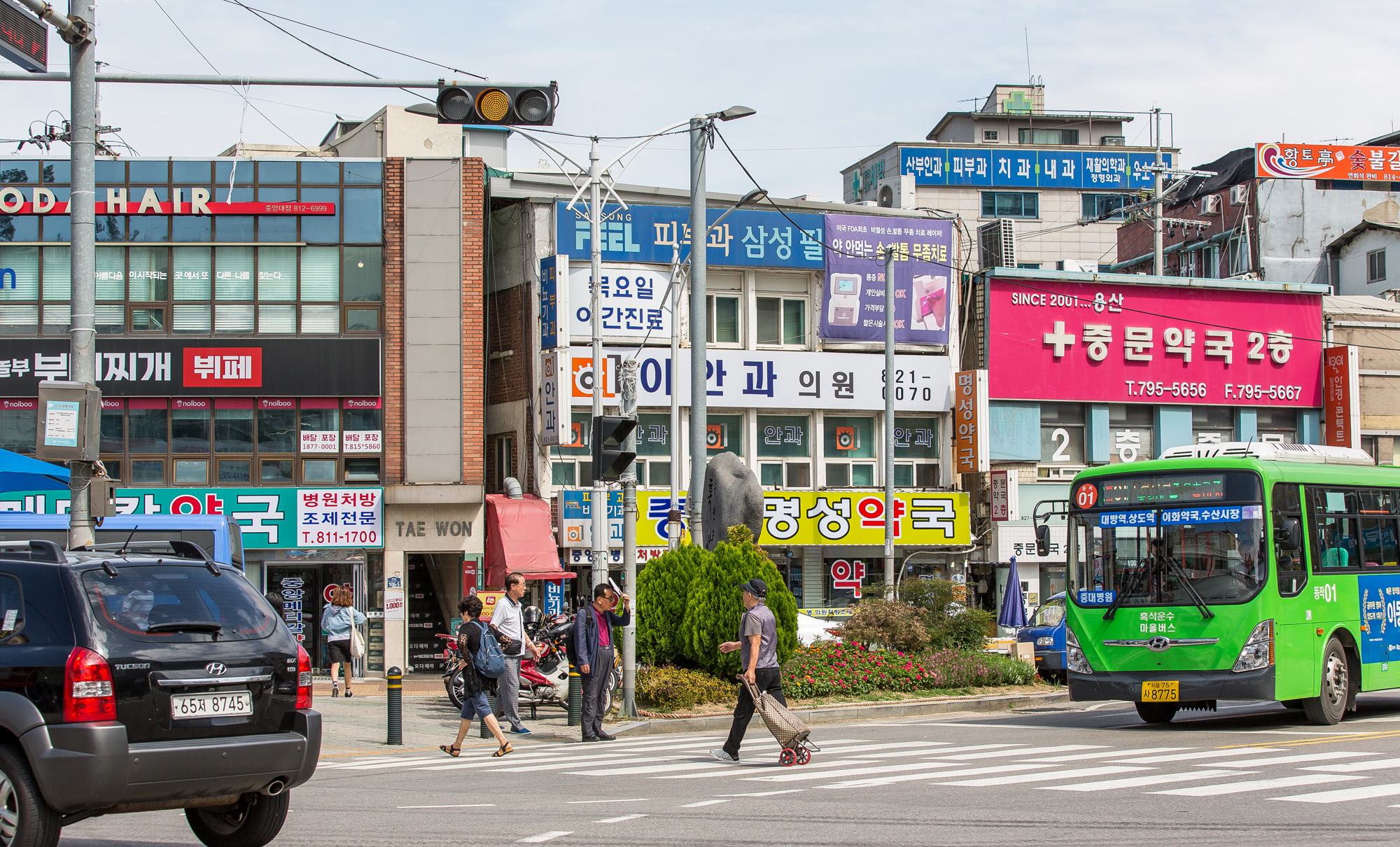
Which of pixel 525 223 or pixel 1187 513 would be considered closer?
pixel 1187 513

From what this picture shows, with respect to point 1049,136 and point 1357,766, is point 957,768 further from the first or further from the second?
point 1049,136

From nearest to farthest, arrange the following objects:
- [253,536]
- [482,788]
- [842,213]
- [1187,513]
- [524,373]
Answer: [482,788], [1187,513], [253,536], [524,373], [842,213]

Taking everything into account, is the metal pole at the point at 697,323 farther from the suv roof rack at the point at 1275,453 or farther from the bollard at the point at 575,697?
the suv roof rack at the point at 1275,453

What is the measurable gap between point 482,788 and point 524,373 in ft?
64.9

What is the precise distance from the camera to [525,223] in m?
31.5

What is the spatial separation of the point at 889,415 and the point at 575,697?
50.9 ft

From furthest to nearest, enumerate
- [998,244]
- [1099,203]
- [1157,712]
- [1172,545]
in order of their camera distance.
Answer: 1. [1099,203]
2. [998,244]
3. [1157,712]
4. [1172,545]

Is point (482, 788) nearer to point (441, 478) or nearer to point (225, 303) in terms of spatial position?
point (441, 478)

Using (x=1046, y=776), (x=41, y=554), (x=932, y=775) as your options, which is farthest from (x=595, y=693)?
(x=41, y=554)

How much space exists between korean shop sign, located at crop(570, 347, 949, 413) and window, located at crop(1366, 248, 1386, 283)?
22.4 m

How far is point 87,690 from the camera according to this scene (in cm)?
Answer: 733

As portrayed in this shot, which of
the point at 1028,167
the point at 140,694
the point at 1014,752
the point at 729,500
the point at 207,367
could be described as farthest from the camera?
A: the point at 1028,167

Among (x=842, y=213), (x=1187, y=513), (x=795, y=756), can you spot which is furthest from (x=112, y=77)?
(x=842, y=213)

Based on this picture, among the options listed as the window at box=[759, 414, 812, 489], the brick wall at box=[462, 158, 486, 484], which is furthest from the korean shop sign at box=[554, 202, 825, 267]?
the window at box=[759, 414, 812, 489]
